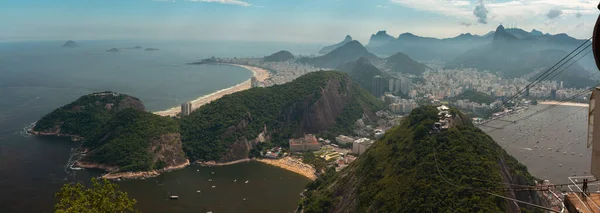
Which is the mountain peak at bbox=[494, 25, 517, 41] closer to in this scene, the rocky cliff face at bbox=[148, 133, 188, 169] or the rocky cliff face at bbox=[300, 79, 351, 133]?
the rocky cliff face at bbox=[300, 79, 351, 133]

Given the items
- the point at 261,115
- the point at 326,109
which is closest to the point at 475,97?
the point at 326,109

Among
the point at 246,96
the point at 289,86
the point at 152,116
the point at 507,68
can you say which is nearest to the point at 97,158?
the point at 152,116

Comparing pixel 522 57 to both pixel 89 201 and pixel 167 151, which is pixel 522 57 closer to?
pixel 167 151

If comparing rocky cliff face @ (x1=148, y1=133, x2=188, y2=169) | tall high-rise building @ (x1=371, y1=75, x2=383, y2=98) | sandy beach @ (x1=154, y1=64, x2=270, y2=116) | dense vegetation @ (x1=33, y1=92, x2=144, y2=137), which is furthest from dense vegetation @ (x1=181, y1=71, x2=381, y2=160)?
tall high-rise building @ (x1=371, y1=75, x2=383, y2=98)

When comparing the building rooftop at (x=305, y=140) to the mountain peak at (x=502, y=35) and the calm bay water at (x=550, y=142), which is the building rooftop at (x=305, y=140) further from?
the mountain peak at (x=502, y=35)

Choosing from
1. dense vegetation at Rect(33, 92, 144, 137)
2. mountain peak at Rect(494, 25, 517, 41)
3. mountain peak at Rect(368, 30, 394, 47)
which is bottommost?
dense vegetation at Rect(33, 92, 144, 137)

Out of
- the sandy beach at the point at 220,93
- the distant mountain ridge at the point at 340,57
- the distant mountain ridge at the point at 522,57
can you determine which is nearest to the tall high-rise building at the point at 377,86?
the sandy beach at the point at 220,93

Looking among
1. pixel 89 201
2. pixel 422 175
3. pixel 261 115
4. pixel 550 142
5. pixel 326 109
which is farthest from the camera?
pixel 326 109
